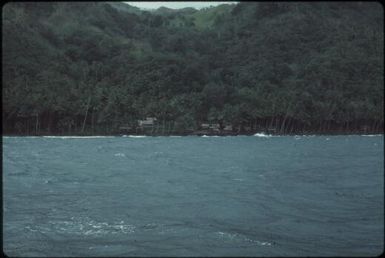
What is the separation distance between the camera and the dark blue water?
16.0 meters

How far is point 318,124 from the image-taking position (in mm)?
129000

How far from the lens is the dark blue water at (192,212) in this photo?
16.0 metres

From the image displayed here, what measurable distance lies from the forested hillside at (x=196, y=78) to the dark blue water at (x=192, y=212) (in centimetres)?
7009

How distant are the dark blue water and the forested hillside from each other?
70.1m

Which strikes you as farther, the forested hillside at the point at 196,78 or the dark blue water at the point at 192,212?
the forested hillside at the point at 196,78

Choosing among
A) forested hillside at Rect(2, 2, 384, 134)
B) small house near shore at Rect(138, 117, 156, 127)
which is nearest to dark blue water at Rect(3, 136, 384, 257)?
forested hillside at Rect(2, 2, 384, 134)

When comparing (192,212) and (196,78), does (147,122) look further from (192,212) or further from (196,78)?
(192,212)

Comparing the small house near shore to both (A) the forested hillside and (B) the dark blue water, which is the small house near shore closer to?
(A) the forested hillside

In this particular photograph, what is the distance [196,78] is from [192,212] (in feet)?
438

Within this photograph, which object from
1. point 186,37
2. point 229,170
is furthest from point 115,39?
point 229,170

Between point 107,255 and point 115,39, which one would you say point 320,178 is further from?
point 115,39

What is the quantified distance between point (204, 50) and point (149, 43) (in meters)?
22.8

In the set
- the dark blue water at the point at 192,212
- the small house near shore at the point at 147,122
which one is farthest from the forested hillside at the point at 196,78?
the dark blue water at the point at 192,212

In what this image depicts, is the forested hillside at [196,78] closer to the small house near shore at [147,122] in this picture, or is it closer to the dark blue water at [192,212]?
the small house near shore at [147,122]
